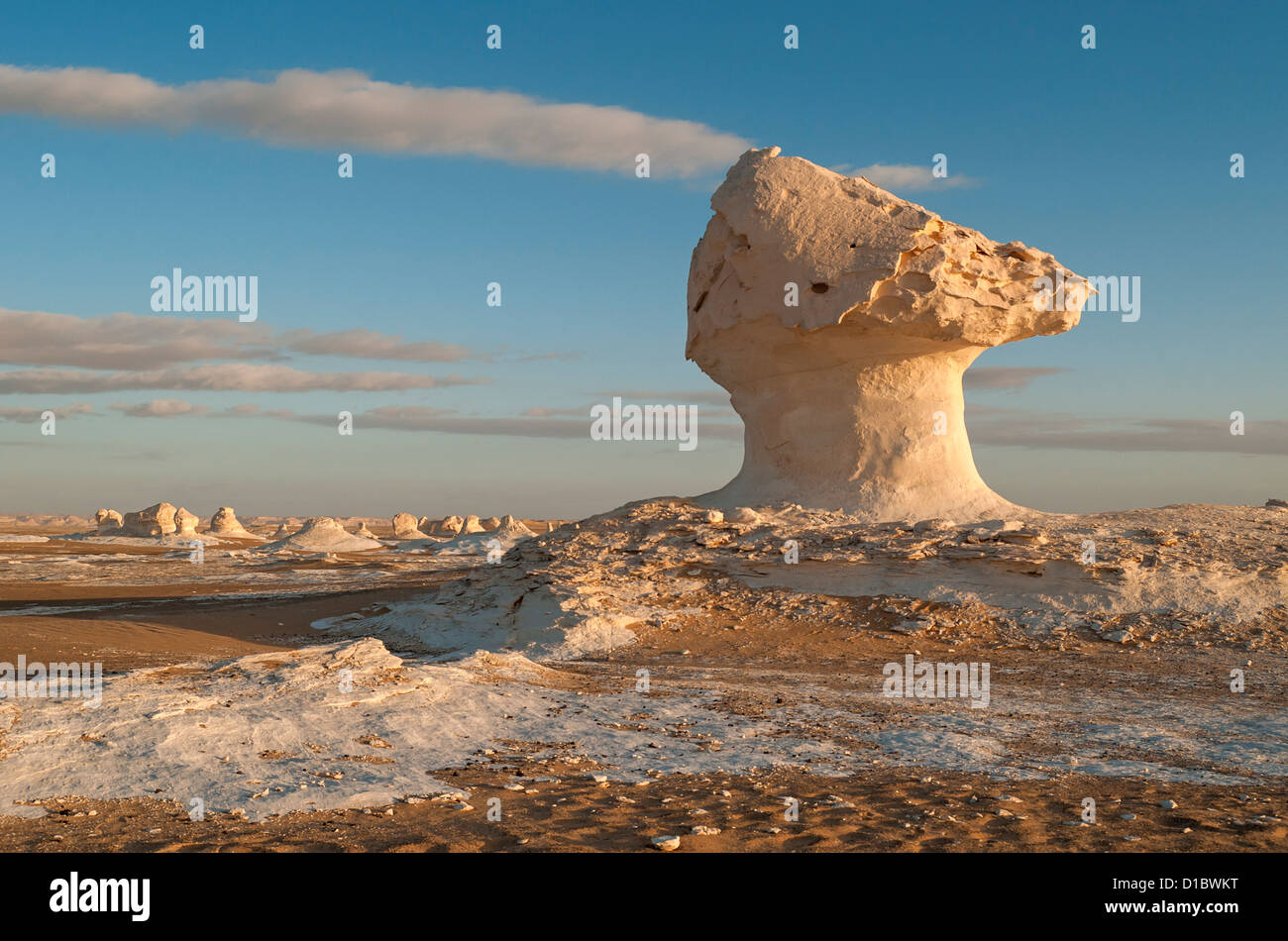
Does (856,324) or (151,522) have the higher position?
(856,324)

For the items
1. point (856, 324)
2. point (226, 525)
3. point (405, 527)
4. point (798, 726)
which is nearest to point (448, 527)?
point (405, 527)

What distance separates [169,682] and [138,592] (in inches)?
715

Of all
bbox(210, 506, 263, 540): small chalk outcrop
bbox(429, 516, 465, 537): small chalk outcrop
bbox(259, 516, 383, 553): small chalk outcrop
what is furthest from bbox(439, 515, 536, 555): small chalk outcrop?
bbox(210, 506, 263, 540): small chalk outcrop

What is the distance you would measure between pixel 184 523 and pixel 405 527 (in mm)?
13425

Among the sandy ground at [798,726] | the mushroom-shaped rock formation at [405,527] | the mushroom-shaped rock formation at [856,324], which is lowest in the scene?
the mushroom-shaped rock formation at [405,527]

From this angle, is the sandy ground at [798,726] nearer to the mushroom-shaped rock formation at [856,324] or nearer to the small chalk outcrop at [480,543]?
the mushroom-shaped rock formation at [856,324]

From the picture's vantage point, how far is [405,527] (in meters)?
65.4

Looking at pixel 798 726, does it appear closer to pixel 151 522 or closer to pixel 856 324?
pixel 856 324

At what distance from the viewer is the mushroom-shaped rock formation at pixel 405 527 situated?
64.3 m

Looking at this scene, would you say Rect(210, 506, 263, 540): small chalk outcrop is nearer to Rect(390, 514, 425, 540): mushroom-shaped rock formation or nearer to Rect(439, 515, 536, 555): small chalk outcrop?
Rect(390, 514, 425, 540): mushroom-shaped rock formation

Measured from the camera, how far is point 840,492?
624 inches

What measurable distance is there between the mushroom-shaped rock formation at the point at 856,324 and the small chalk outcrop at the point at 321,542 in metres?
31.9

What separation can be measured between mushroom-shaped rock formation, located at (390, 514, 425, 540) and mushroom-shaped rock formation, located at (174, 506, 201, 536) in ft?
39.1

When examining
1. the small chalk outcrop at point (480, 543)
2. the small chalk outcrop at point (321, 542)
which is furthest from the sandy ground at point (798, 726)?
the small chalk outcrop at point (321, 542)
